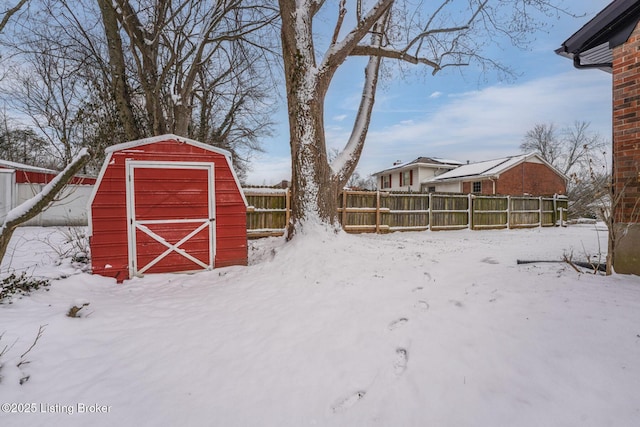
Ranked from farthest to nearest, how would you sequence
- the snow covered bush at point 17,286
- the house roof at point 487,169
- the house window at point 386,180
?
the house window at point 386,180
the house roof at point 487,169
the snow covered bush at point 17,286

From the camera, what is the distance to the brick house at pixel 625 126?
3686 millimetres

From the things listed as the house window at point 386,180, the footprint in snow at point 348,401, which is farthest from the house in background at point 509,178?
the footprint in snow at point 348,401

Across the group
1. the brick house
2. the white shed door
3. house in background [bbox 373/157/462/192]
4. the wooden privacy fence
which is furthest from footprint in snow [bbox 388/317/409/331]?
house in background [bbox 373/157/462/192]

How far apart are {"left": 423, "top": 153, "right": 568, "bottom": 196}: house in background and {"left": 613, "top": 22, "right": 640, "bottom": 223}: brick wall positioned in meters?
18.4

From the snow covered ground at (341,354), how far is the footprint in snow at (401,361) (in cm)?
1

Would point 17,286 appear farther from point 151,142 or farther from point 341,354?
point 341,354

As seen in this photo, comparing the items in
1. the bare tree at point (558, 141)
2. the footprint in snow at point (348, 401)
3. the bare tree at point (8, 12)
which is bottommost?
the footprint in snow at point (348, 401)

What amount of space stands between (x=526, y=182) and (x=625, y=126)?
866 inches

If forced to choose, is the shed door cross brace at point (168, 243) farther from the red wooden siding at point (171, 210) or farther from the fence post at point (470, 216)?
the fence post at point (470, 216)

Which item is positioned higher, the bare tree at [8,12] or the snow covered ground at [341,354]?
the bare tree at [8,12]

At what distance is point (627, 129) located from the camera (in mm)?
3869

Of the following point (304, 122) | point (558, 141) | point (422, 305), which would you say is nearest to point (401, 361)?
point (422, 305)

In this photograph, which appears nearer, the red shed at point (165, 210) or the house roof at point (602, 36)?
the house roof at point (602, 36)

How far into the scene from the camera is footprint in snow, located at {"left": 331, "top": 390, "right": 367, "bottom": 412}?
76.6 inches
